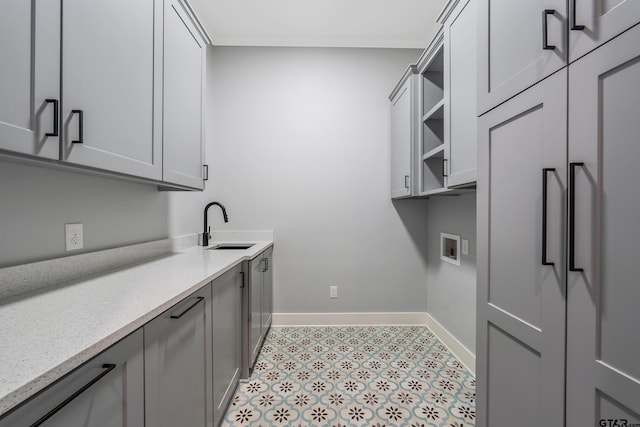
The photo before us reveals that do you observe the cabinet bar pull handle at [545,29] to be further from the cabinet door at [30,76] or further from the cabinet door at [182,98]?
the cabinet door at [182,98]

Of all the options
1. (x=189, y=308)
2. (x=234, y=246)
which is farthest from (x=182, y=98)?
(x=234, y=246)

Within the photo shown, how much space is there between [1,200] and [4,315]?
1.41 ft

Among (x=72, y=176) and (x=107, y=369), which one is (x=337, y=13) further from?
(x=107, y=369)

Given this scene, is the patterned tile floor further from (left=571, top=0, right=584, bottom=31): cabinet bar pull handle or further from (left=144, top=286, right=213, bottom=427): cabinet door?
(left=571, top=0, right=584, bottom=31): cabinet bar pull handle

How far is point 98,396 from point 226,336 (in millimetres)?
932

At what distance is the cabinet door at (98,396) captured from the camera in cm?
48

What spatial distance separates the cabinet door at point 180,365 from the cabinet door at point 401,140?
1.82m

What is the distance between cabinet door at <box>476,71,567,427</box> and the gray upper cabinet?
117 cm

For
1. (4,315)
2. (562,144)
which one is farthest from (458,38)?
(4,315)

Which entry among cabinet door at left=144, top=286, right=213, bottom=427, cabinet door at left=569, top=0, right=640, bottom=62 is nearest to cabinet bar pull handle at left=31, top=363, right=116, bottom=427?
cabinet door at left=144, top=286, right=213, bottom=427

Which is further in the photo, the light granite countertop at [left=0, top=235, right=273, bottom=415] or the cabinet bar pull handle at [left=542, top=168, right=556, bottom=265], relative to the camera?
the cabinet bar pull handle at [left=542, top=168, right=556, bottom=265]

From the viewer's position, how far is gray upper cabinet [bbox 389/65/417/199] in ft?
7.34

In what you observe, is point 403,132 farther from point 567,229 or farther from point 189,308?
point 189,308

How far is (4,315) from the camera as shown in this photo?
74 cm
